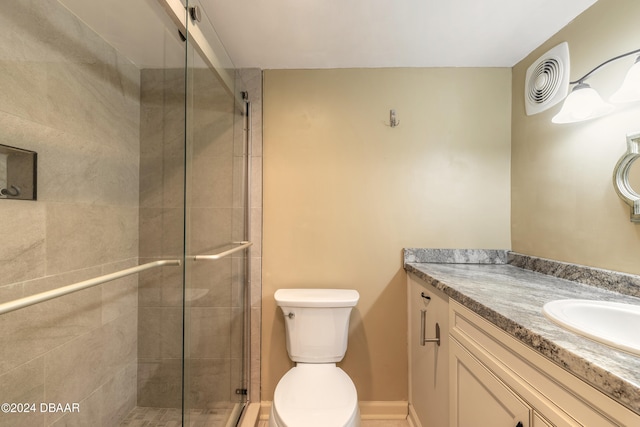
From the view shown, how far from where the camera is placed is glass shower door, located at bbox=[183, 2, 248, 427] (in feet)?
3.45

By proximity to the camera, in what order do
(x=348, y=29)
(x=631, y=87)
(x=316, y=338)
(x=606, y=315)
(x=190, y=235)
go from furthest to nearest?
(x=316, y=338) < (x=348, y=29) < (x=190, y=235) < (x=631, y=87) < (x=606, y=315)

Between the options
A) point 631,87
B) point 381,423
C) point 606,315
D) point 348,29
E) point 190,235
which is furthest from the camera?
point 381,423

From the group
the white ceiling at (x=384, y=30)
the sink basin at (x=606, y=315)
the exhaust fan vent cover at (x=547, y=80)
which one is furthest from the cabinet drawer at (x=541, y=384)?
the white ceiling at (x=384, y=30)

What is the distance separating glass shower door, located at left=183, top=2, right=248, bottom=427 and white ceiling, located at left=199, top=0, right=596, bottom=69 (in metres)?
0.19

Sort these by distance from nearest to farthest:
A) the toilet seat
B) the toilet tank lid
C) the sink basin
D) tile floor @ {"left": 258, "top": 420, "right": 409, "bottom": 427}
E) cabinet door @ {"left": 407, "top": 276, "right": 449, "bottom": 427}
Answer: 1. the sink basin
2. the toilet seat
3. cabinet door @ {"left": 407, "top": 276, "right": 449, "bottom": 427}
4. the toilet tank lid
5. tile floor @ {"left": 258, "top": 420, "right": 409, "bottom": 427}

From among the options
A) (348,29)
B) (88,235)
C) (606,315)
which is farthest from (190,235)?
(606,315)

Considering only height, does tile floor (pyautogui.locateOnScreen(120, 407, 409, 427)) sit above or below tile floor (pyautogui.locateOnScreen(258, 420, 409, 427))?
above

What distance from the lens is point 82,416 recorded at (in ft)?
3.56

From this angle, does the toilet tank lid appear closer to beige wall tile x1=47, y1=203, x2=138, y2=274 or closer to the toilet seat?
the toilet seat

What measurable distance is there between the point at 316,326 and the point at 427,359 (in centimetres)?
59

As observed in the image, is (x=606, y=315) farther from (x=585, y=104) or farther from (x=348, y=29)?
(x=348, y=29)

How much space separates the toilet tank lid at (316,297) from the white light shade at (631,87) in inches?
54.0

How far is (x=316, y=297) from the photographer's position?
1.45 m

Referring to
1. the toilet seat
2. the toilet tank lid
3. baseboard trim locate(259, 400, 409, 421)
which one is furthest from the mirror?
baseboard trim locate(259, 400, 409, 421)
